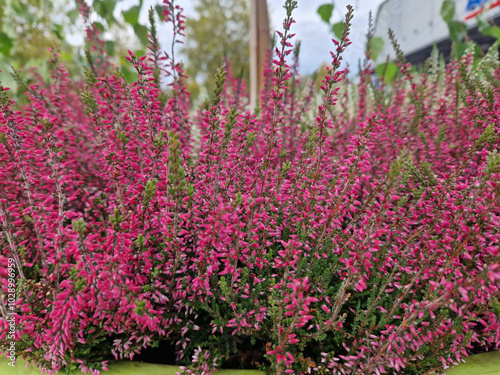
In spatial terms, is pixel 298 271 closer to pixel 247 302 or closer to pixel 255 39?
pixel 247 302

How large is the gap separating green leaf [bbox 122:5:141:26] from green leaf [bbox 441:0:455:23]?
8.76 ft

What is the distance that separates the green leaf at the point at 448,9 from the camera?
2.74 meters

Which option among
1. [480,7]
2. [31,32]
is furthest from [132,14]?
[31,32]

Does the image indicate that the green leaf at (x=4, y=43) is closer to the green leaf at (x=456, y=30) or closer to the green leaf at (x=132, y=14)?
the green leaf at (x=132, y=14)

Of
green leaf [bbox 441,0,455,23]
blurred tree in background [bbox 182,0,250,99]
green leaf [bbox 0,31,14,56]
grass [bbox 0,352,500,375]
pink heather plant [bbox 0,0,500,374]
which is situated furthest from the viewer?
blurred tree in background [bbox 182,0,250,99]

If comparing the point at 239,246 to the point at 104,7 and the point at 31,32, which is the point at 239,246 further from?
the point at 31,32

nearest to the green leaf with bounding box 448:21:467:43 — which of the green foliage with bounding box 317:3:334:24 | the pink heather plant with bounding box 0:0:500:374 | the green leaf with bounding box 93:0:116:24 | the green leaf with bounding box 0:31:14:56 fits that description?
the green foliage with bounding box 317:3:334:24

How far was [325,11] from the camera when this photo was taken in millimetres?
2873

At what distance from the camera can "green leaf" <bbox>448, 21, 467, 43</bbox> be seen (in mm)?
2881

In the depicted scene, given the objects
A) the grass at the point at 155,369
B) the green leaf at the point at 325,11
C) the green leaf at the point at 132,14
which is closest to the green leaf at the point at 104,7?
the green leaf at the point at 132,14

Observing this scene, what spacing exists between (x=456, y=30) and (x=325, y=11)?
121 cm

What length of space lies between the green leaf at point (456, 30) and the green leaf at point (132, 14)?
283 cm

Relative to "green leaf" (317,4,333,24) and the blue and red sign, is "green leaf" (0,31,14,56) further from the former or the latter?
the blue and red sign

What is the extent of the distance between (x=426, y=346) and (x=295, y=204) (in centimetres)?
78
